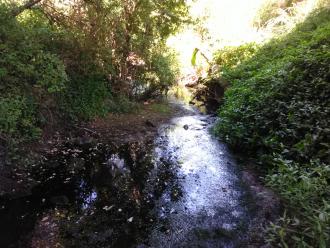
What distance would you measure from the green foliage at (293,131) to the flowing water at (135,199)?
73 cm

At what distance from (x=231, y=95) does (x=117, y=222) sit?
609cm

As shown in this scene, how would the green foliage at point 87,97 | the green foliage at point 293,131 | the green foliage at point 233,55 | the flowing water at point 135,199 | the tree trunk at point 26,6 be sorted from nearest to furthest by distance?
the green foliage at point 293,131, the flowing water at point 135,199, the tree trunk at point 26,6, the green foliage at point 87,97, the green foliage at point 233,55

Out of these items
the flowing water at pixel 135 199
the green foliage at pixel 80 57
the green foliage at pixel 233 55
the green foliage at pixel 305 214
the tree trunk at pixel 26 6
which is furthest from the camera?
the green foliage at pixel 233 55

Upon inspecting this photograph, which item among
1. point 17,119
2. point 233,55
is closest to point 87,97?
point 17,119

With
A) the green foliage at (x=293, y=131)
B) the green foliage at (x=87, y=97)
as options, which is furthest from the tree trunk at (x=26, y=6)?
the green foliage at (x=293, y=131)

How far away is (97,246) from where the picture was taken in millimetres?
3652

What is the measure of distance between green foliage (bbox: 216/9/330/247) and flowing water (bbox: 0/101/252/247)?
0.73m

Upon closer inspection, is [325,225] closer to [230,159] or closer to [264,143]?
[264,143]

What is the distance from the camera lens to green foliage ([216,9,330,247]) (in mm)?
3131

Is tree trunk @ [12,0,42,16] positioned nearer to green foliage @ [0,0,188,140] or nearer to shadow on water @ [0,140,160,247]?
green foliage @ [0,0,188,140]

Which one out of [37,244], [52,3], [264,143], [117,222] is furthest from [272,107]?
[52,3]

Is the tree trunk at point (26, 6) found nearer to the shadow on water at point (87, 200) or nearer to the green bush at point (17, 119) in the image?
the green bush at point (17, 119)

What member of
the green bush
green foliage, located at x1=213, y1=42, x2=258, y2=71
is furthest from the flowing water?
green foliage, located at x1=213, y1=42, x2=258, y2=71

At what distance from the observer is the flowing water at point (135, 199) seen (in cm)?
386
